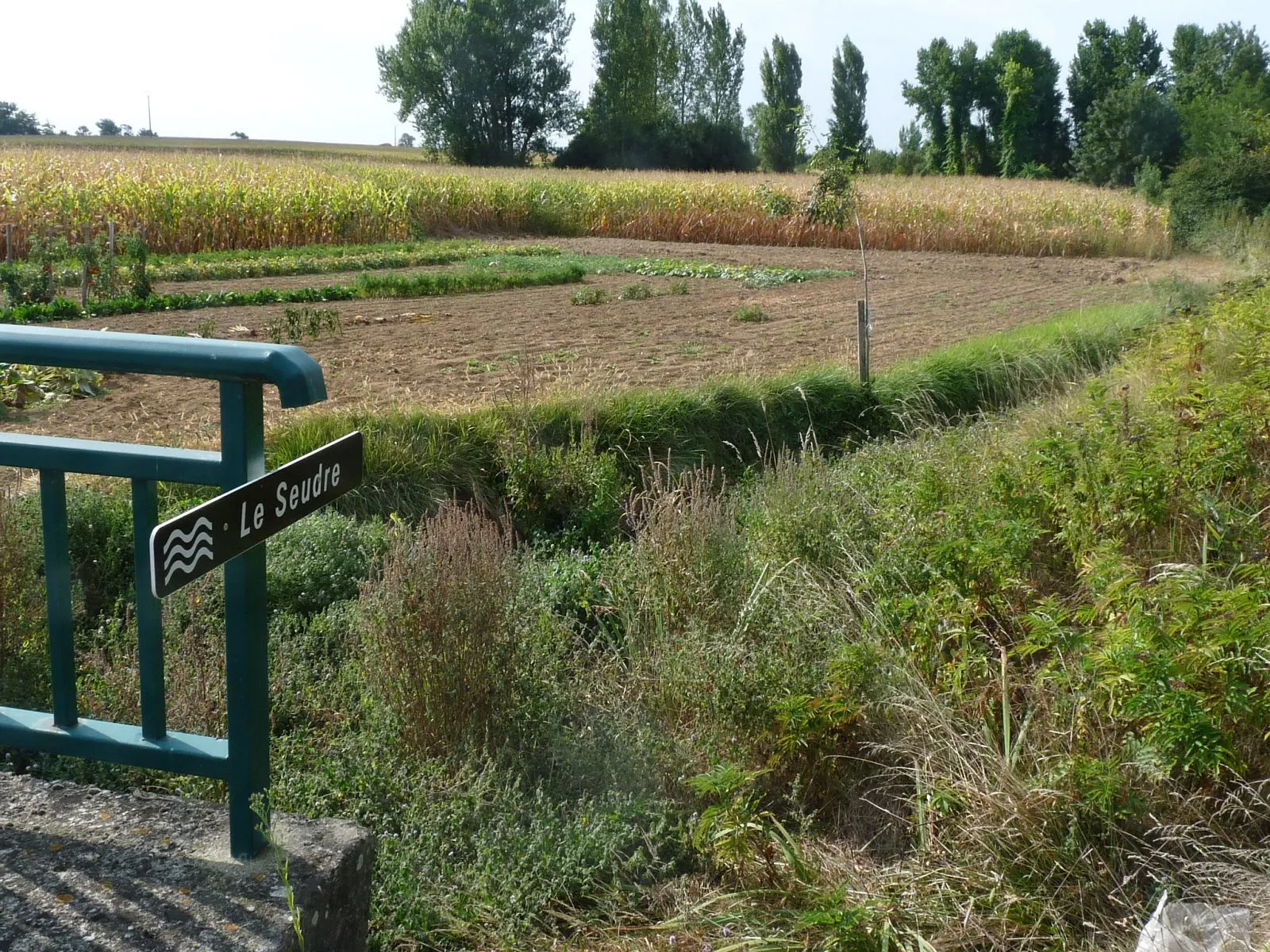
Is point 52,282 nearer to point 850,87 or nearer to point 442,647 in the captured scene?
point 442,647

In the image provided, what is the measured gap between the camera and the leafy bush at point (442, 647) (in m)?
4.09

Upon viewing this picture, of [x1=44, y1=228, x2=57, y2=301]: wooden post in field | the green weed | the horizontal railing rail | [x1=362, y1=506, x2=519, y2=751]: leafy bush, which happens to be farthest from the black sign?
[x1=44, y1=228, x2=57, y2=301]: wooden post in field

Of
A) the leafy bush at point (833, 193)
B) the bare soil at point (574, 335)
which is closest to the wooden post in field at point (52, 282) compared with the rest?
the bare soil at point (574, 335)

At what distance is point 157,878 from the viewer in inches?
86.9

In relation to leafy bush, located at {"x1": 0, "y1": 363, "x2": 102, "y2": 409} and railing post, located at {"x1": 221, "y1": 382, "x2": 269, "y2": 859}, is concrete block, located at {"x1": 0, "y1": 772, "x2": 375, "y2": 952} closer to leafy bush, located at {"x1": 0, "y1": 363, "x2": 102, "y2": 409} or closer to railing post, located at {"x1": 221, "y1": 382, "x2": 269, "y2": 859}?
railing post, located at {"x1": 221, "y1": 382, "x2": 269, "y2": 859}

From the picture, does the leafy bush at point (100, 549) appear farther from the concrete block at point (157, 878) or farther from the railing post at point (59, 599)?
the railing post at point (59, 599)

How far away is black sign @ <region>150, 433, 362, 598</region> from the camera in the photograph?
6.07 ft

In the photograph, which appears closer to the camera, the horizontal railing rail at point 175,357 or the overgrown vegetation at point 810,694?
the horizontal railing rail at point 175,357

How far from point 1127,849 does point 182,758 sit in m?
2.47

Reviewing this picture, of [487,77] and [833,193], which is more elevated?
[487,77]

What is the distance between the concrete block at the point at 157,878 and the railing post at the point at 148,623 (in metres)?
0.25

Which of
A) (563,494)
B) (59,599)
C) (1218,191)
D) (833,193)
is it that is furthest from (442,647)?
(1218,191)

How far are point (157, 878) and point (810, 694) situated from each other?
2419 mm

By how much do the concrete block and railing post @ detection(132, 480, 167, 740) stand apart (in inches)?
10.0
